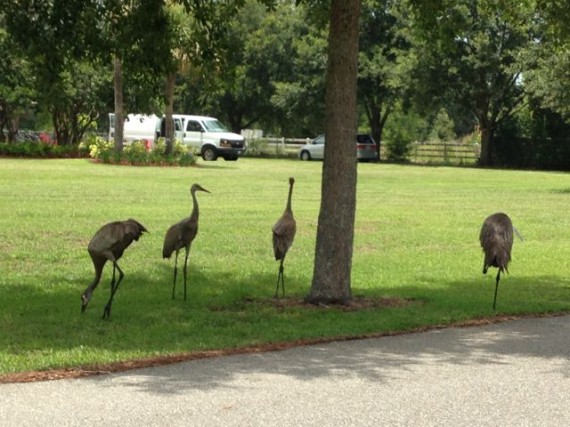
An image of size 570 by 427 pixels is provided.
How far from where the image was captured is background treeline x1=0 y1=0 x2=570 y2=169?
11.3m

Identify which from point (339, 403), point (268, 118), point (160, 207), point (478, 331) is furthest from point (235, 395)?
point (268, 118)

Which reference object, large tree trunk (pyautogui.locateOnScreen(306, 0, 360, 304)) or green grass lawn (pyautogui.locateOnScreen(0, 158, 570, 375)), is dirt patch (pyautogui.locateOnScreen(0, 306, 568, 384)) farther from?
large tree trunk (pyautogui.locateOnScreen(306, 0, 360, 304))

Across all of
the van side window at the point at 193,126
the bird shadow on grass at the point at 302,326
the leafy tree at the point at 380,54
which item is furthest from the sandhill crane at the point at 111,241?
the leafy tree at the point at 380,54

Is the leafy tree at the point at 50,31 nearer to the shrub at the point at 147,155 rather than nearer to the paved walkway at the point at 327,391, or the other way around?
the paved walkway at the point at 327,391

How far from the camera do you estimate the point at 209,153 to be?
47.8 m

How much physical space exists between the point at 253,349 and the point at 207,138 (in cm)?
3993

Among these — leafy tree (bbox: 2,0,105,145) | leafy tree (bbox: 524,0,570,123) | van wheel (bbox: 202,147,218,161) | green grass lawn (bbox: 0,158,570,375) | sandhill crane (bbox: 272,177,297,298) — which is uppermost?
leafy tree (bbox: 524,0,570,123)

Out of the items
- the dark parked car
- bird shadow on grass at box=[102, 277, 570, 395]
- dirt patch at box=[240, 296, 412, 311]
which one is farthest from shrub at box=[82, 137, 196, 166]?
bird shadow on grass at box=[102, 277, 570, 395]

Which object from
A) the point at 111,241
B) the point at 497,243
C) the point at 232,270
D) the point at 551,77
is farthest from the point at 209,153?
the point at 111,241

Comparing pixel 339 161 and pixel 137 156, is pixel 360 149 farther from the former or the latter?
pixel 339 161

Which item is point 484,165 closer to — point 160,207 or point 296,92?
point 296,92

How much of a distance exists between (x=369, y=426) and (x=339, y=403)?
1.75 ft

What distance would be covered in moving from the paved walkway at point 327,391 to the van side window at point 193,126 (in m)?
40.5

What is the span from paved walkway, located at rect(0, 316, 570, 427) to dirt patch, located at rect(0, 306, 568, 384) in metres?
0.17
